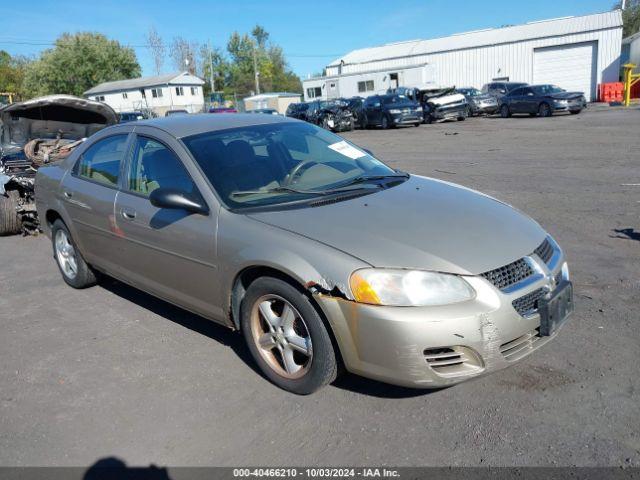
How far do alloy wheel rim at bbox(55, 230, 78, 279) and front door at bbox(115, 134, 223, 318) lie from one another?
127 centimetres

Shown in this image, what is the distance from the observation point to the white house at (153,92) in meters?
63.4

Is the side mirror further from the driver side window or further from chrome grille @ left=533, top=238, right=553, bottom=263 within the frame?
chrome grille @ left=533, top=238, right=553, bottom=263

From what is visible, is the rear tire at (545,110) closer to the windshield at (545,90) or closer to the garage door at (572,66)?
the windshield at (545,90)

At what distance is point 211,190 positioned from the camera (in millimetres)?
3629

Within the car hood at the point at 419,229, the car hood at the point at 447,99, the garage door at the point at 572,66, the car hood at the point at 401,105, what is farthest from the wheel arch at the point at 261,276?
the garage door at the point at 572,66

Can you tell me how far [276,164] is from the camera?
13.2 feet

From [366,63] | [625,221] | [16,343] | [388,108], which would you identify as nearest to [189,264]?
[16,343]

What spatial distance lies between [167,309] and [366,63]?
48.4 m

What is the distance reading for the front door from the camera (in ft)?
12.0

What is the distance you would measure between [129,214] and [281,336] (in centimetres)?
166

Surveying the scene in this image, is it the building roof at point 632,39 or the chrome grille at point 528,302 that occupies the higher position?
the building roof at point 632,39

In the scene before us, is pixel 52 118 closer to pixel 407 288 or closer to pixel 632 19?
pixel 407 288

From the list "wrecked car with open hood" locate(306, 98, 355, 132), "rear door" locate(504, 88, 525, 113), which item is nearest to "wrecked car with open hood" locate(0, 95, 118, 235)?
"wrecked car with open hood" locate(306, 98, 355, 132)

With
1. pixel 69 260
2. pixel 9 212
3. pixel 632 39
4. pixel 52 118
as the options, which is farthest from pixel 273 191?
pixel 632 39
